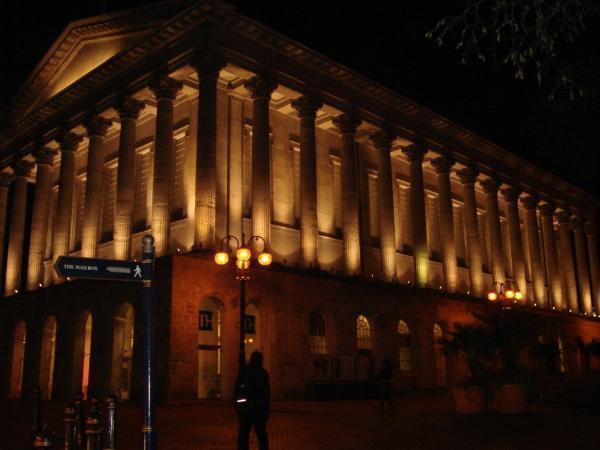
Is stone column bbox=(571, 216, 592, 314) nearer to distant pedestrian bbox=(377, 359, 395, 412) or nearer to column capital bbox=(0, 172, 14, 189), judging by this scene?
distant pedestrian bbox=(377, 359, 395, 412)

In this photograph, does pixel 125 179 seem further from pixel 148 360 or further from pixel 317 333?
pixel 148 360

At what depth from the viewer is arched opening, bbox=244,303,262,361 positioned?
109 feet

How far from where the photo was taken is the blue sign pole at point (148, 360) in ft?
31.6

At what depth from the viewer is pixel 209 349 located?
32.3 m

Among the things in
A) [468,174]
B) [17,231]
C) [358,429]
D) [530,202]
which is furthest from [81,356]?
[530,202]

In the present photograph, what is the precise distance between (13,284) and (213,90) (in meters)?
20.5

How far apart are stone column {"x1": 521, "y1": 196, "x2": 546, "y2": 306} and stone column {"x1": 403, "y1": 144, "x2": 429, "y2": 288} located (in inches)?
640

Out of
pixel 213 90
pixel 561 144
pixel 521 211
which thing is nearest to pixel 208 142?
pixel 213 90

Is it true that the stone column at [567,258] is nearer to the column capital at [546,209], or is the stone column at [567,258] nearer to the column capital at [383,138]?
the column capital at [546,209]

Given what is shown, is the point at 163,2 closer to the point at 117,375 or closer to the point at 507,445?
the point at 117,375

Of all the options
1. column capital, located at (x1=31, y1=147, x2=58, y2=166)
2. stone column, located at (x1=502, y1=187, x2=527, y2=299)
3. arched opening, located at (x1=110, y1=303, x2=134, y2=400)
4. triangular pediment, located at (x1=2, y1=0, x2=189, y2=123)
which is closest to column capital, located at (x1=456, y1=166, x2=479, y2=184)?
stone column, located at (x1=502, y1=187, x2=527, y2=299)

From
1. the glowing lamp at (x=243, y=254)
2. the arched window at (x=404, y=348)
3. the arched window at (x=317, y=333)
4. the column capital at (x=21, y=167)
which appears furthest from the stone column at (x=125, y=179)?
the arched window at (x=404, y=348)

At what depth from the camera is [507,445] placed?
15.4 meters

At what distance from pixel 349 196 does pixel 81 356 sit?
16.6 metres
